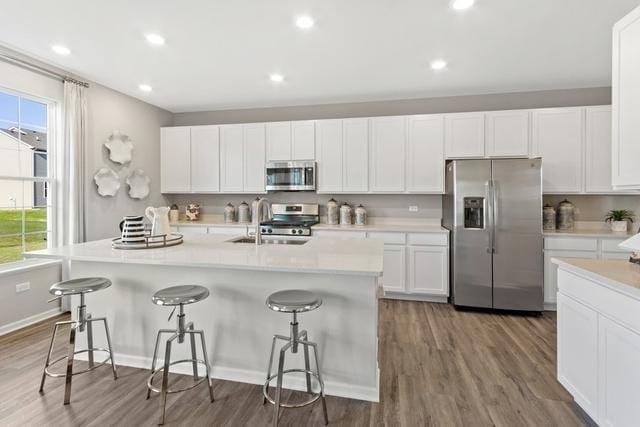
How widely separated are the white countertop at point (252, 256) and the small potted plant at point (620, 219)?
322 cm

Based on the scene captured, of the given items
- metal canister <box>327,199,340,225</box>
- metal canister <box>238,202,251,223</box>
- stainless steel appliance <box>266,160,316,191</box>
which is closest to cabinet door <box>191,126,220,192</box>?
metal canister <box>238,202,251,223</box>

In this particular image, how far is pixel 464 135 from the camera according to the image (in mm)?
4160

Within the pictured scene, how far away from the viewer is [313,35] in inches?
112

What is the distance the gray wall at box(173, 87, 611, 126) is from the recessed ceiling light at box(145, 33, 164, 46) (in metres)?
2.19

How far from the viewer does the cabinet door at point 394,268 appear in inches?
161

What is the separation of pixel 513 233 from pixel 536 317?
969 mm

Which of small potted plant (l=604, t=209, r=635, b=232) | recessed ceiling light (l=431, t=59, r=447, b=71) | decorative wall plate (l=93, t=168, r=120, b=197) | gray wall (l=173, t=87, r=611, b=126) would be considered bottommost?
small potted plant (l=604, t=209, r=635, b=232)

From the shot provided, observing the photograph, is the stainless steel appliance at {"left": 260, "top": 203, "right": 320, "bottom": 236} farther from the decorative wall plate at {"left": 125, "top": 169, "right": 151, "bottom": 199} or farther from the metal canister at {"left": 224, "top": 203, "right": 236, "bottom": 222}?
the decorative wall plate at {"left": 125, "top": 169, "right": 151, "bottom": 199}

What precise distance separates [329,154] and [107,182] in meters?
2.91

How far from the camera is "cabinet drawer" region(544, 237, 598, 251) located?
3613mm

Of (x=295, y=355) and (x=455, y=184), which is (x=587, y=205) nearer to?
(x=455, y=184)

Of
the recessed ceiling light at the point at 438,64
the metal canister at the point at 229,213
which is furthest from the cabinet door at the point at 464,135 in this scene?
the metal canister at the point at 229,213

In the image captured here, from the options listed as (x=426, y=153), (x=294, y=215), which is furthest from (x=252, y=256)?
(x=426, y=153)

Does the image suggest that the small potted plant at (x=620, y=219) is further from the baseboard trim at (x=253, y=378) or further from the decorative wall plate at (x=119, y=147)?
the decorative wall plate at (x=119, y=147)
